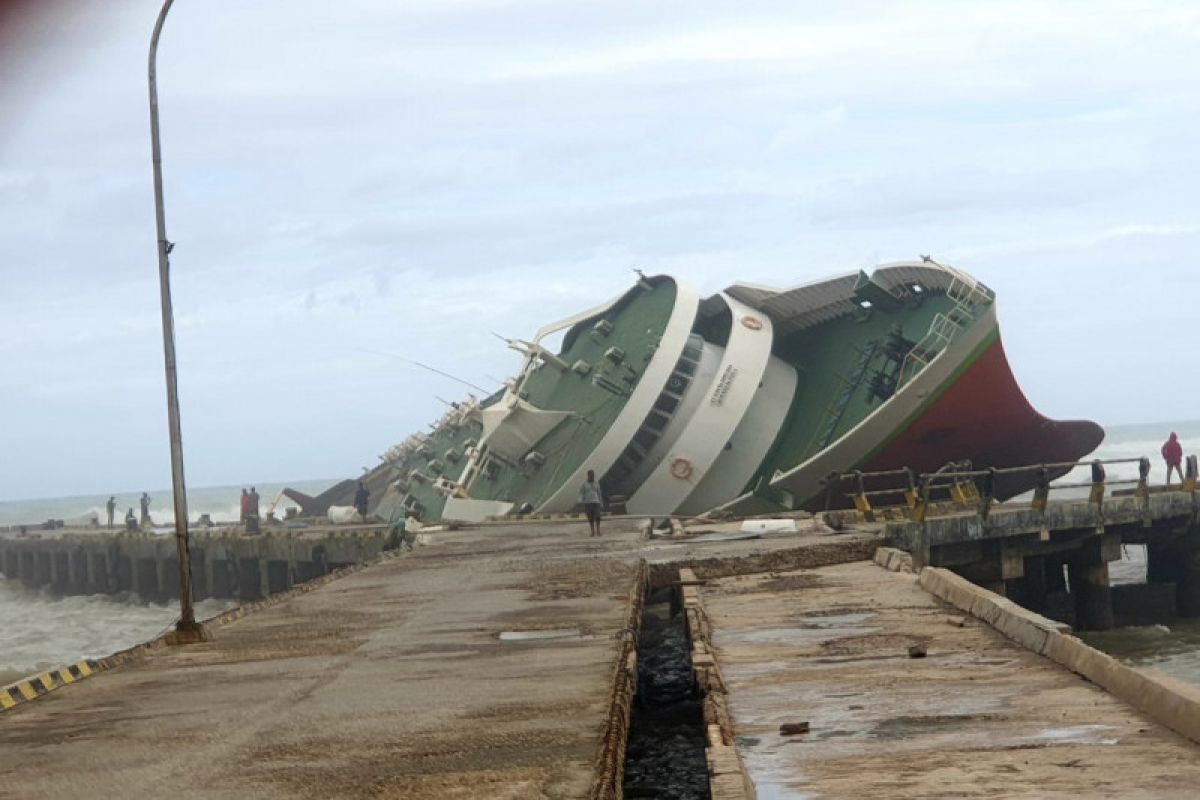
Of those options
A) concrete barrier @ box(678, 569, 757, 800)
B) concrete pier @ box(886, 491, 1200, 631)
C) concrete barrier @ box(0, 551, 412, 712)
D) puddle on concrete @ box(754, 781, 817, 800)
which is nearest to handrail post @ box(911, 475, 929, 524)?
concrete pier @ box(886, 491, 1200, 631)

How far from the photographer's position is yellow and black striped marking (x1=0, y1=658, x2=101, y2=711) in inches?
486

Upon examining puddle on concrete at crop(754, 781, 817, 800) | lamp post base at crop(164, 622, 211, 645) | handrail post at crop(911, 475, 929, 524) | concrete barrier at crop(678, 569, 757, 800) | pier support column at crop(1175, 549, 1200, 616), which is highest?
handrail post at crop(911, 475, 929, 524)

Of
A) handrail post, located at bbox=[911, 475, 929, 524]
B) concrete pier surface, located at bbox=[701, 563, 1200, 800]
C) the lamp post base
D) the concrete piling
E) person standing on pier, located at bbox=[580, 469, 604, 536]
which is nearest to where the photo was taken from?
concrete pier surface, located at bbox=[701, 563, 1200, 800]

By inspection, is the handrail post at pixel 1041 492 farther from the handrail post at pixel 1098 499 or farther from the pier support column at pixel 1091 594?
the pier support column at pixel 1091 594

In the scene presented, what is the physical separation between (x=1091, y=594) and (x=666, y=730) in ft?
56.7

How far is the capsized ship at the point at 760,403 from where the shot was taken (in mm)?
34125

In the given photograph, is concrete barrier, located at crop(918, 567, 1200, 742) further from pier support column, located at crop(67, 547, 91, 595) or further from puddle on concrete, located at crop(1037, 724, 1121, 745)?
pier support column, located at crop(67, 547, 91, 595)

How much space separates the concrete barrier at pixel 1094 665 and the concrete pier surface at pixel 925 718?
3.4 inches

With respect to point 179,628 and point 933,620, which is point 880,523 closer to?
point 933,620

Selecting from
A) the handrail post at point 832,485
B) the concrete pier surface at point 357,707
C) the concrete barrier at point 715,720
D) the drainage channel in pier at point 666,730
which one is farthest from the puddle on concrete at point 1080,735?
the handrail post at point 832,485

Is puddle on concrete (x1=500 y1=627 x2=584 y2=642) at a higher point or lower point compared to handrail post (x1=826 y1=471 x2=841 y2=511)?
lower

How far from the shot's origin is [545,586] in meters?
19.8

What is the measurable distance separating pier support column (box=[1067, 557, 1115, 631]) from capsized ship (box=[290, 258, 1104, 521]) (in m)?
4.38

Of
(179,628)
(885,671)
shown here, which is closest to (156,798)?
(885,671)
